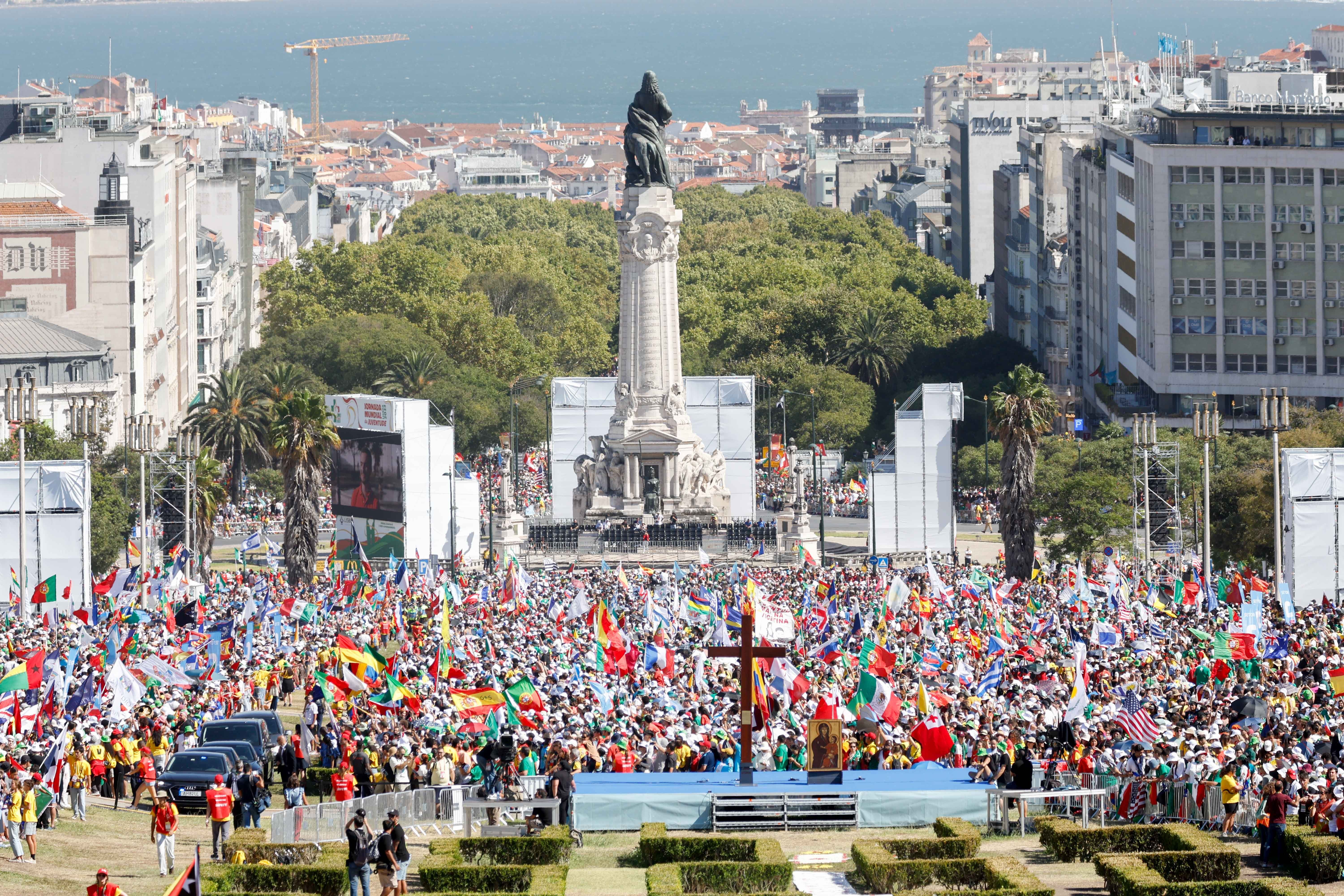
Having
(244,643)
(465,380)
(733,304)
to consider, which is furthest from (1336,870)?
(733,304)

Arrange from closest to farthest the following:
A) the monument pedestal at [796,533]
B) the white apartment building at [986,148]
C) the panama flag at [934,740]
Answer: the panama flag at [934,740], the monument pedestal at [796,533], the white apartment building at [986,148]

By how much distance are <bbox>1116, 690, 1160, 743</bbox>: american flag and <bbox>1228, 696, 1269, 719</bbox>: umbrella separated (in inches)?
62.5

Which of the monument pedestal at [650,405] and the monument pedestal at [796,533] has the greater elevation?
the monument pedestal at [650,405]

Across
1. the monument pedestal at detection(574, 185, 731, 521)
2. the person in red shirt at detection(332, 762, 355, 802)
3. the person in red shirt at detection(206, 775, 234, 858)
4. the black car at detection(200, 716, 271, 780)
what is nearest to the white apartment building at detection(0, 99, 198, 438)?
the monument pedestal at detection(574, 185, 731, 521)

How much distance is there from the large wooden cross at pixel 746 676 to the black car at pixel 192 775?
8214 mm

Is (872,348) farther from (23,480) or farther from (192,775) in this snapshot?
(192,775)

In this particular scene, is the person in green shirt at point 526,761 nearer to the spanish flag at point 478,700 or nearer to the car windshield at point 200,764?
the spanish flag at point 478,700

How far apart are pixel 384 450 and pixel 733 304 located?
5707cm

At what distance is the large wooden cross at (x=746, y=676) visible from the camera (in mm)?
38562

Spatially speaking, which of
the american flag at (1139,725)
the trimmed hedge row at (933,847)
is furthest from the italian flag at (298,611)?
the trimmed hedge row at (933,847)

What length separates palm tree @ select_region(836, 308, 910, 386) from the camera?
449 ft

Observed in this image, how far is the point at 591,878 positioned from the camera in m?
34.1

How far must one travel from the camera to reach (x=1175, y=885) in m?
30.5

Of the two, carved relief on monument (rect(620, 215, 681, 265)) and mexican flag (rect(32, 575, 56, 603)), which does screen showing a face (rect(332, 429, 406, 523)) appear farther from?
mexican flag (rect(32, 575, 56, 603))
